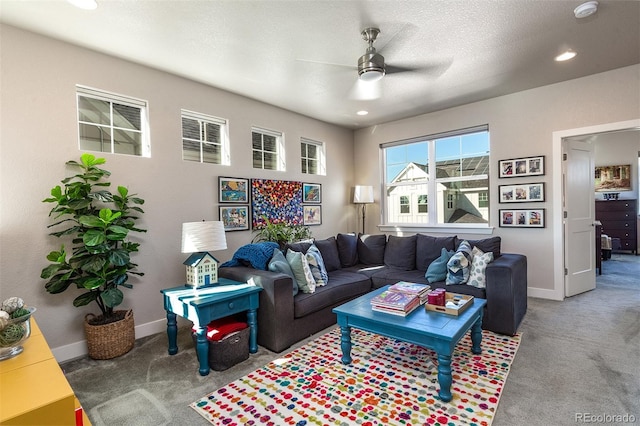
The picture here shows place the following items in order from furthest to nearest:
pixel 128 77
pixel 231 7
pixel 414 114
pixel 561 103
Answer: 1. pixel 414 114
2. pixel 561 103
3. pixel 128 77
4. pixel 231 7

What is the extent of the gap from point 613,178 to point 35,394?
9.83m


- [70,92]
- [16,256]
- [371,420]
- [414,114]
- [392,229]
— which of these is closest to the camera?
[371,420]

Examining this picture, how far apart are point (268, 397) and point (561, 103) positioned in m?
4.44

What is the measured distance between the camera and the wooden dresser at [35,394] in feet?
3.28

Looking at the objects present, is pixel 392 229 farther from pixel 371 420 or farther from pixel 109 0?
pixel 109 0

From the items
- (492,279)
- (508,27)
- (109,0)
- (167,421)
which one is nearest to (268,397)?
(167,421)

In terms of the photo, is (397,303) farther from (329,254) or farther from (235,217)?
(235,217)

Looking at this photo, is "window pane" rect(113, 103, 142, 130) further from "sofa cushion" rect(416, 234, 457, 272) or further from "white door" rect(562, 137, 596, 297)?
"white door" rect(562, 137, 596, 297)

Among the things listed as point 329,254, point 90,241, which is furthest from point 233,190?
point 90,241

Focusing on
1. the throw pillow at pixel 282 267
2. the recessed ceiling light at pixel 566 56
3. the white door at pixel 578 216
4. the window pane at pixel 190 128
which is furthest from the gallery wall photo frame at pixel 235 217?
the white door at pixel 578 216

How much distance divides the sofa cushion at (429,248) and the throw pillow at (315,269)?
4.43 ft

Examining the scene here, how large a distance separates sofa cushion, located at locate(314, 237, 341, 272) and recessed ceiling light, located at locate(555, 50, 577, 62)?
308 cm

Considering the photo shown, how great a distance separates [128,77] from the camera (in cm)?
299

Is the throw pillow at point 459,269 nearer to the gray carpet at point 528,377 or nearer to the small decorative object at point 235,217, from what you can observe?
the gray carpet at point 528,377
